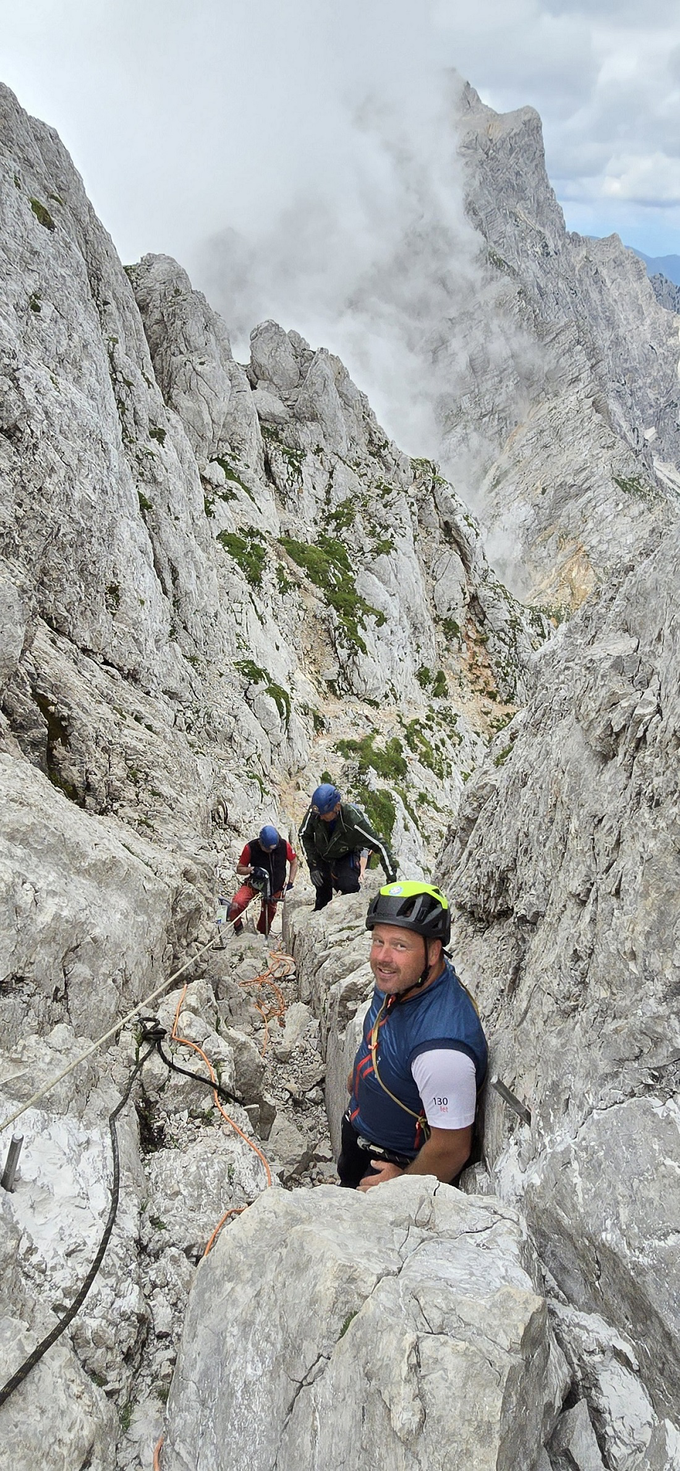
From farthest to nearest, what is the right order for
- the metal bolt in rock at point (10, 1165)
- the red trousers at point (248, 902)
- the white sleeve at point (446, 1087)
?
the red trousers at point (248, 902) → the white sleeve at point (446, 1087) → the metal bolt in rock at point (10, 1165)

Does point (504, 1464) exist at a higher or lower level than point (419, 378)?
lower

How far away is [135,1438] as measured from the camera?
354 centimetres

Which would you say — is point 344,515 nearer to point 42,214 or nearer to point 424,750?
point 424,750

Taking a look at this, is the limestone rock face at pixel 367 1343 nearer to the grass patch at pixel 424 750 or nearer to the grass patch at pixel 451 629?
the grass patch at pixel 424 750

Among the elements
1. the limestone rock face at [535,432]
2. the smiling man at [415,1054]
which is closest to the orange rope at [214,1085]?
the smiling man at [415,1054]

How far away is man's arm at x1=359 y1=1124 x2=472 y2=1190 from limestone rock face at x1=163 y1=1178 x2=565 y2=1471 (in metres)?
0.55

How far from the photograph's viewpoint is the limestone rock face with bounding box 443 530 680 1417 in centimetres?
295

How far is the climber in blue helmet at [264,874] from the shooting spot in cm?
1277

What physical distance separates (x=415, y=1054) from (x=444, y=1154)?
0.67 metres

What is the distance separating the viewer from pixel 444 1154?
4.41 meters

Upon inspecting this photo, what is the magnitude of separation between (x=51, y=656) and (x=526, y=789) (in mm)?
8950

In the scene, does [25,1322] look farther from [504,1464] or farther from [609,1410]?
[609,1410]

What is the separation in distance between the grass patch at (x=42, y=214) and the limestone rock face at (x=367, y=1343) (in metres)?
27.1

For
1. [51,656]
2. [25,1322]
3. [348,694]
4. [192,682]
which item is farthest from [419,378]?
[25,1322]
